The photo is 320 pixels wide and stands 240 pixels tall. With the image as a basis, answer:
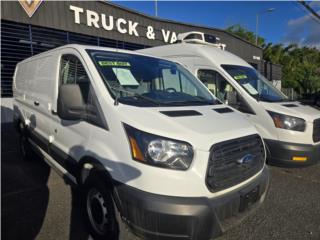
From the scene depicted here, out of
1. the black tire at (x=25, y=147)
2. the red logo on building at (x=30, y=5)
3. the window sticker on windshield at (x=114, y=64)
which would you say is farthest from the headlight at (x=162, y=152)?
the red logo on building at (x=30, y=5)

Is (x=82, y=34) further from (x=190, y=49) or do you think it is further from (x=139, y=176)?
(x=139, y=176)

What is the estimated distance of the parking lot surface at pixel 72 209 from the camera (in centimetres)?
308

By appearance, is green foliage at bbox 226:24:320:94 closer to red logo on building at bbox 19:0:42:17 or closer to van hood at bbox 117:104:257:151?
red logo on building at bbox 19:0:42:17

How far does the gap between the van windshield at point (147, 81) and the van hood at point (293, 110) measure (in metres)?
1.48

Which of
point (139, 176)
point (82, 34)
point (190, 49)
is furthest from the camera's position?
point (82, 34)

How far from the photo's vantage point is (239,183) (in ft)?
8.57

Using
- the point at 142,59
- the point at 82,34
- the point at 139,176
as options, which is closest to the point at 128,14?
the point at 82,34

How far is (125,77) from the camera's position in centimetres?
311

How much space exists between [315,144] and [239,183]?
2527mm

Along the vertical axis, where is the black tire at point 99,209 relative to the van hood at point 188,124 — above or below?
below

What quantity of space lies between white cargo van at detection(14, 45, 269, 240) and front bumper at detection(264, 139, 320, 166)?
1.56 m

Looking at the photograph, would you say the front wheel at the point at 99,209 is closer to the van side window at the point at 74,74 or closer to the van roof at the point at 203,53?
the van side window at the point at 74,74

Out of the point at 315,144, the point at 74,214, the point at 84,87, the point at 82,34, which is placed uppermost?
the point at 82,34

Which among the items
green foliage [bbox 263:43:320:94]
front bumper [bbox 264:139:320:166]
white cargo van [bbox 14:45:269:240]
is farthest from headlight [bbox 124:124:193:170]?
green foliage [bbox 263:43:320:94]
